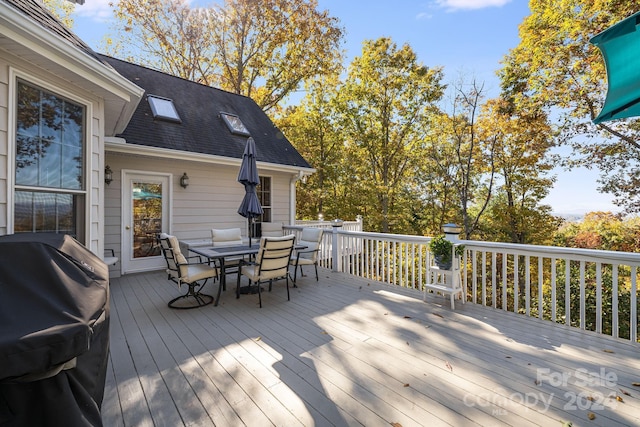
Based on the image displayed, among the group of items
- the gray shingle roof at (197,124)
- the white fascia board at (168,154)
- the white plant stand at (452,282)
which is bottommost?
the white plant stand at (452,282)

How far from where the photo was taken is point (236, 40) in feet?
43.4

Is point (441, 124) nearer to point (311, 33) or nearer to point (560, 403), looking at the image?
point (311, 33)

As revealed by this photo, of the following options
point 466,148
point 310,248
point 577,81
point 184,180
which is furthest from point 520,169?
point 184,180

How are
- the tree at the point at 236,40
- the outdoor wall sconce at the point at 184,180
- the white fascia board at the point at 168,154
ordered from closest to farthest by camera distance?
the white fascia board at the point at 168,154 → the outdoor wall sconce at the point at 184,180 → the tree at the point at 236,40

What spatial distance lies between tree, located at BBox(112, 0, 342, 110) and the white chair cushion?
10.00 metres

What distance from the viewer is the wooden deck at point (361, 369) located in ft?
6.32

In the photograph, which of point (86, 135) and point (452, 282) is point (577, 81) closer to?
point (452, 282)

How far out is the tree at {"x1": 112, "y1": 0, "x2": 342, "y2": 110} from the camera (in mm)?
12570

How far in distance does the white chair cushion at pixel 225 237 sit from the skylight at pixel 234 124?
3358mm

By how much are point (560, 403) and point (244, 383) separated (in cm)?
229

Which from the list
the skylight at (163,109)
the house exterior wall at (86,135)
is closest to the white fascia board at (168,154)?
the skylight at (163,109)

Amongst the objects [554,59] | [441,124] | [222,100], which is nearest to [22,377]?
Answer: [222,100]

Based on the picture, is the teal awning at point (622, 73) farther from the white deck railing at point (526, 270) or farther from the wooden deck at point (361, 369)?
the wooden deck at point (361, 369)

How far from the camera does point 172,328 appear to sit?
11.0 ft
